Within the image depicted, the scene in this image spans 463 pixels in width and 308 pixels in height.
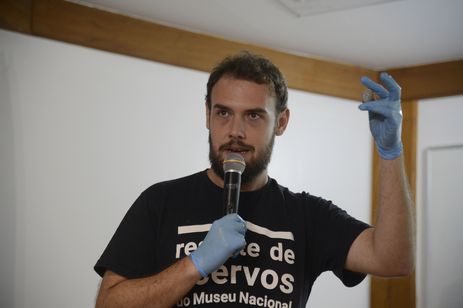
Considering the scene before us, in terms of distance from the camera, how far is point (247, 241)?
1475 millimetres

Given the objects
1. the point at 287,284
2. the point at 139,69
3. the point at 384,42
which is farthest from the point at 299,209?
the point at 384,42

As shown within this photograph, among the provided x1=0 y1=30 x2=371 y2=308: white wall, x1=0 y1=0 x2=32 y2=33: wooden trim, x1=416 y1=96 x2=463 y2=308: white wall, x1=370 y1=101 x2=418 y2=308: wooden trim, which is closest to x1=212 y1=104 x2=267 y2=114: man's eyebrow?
x1=0 y1=30 x2=371 y2=308: white wall

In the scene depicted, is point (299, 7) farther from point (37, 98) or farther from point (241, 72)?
point (37, 98)

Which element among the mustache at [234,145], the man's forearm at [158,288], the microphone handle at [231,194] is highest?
the mustache at [234,145]

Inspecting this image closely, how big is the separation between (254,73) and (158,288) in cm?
71

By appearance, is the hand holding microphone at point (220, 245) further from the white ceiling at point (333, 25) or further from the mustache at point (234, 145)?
the white ceiling at point (333, 25)

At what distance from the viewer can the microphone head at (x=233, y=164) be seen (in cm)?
139

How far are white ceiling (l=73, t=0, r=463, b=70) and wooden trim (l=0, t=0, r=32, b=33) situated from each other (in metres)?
0.30

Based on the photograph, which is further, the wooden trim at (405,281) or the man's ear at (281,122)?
the wooden trim at (405,281)

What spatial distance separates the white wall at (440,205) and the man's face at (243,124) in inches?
69.6

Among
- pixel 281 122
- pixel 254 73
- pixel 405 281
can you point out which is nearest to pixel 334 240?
pixel 281 122

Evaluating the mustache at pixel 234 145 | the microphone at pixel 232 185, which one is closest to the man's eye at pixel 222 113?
the mustache at pixel 234 145

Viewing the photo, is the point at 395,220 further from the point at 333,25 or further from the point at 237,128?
the point at 333,25

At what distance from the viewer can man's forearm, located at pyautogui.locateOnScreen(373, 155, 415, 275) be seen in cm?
138
